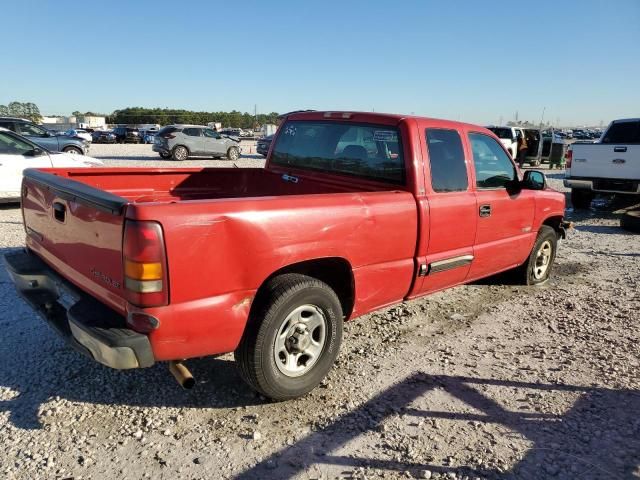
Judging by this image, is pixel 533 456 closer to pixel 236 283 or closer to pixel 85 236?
pixel 236 283

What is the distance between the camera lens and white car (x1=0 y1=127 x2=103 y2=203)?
870cm

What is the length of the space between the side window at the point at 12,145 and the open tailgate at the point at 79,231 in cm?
627

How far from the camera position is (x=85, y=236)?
2809 mm

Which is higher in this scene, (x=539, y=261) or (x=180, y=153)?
(x=180, y=153)

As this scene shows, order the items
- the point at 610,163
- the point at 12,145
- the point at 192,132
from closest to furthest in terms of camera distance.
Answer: the point at 12,145
the point at 610,163
the point at 192,132

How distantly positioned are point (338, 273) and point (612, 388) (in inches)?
84.2

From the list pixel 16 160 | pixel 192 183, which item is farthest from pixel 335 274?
pixel 16 160

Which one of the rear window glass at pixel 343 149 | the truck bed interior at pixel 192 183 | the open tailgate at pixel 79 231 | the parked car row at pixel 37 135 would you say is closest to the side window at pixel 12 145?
the truck bed interior at pixel 192 183

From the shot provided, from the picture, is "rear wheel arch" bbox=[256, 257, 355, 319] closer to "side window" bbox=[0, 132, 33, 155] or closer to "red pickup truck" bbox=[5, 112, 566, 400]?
"red pickup truck" bbox=[5, 112, 566, 400]

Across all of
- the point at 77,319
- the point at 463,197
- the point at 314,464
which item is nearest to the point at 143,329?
the point at 77,319

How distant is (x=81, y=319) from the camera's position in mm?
2646

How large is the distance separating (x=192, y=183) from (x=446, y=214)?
250 cm

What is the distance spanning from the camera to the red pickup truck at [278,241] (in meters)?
2.52

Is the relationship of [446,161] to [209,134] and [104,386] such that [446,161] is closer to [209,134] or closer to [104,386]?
[104,386]
